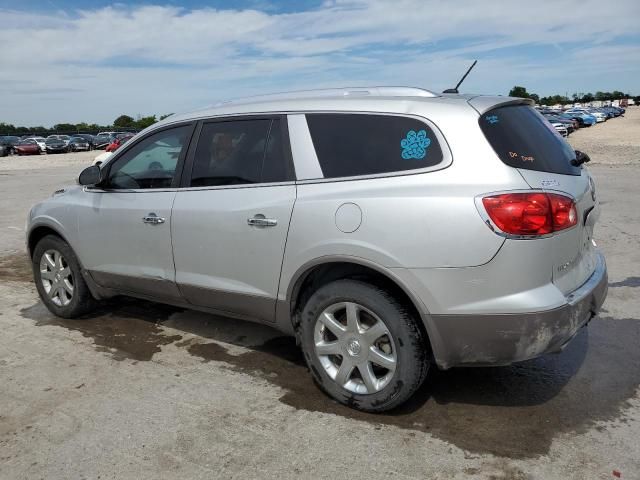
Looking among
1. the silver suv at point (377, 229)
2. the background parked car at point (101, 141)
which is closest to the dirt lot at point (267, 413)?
the silver suv at point (377, 229)

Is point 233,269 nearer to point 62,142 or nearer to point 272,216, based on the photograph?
point 272,216

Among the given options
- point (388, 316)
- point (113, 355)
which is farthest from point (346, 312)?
point (113, 355)

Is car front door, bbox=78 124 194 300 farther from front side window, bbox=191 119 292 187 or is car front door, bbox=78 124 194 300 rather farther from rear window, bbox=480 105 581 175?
rear window, bbox=480 105 581 175

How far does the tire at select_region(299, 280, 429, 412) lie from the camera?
3195mm

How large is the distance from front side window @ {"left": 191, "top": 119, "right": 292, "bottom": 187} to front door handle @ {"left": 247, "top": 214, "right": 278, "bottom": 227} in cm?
24

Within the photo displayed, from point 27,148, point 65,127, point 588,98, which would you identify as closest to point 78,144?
point 27,148

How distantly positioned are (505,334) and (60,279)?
388 centimetres

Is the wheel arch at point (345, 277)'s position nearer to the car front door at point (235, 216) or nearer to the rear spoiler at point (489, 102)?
the car front door at point (235, 216)

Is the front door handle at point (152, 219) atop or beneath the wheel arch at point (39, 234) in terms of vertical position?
atop

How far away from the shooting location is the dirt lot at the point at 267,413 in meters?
2.93

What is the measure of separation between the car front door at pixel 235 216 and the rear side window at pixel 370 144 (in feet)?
0.85

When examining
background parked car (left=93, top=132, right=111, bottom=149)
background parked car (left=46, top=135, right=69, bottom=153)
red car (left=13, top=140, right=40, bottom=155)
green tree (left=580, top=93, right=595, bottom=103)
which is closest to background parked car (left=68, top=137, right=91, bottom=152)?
background parked car (left=46, top=135, right=69, bottom=153)

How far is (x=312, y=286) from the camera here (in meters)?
3.62

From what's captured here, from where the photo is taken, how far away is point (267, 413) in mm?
3463
